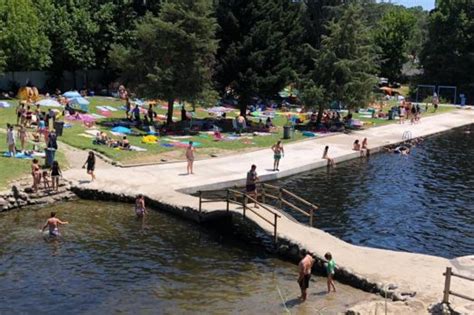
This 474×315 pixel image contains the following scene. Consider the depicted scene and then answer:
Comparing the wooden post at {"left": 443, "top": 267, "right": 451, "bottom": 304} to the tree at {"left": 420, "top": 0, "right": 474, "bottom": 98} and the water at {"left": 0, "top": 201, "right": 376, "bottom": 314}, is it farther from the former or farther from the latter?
the tree at {"left": 420, "top": 0, "right": 474, "bottom": 98}

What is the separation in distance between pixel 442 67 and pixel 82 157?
7087 centimetres

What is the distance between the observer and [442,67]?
91.1 m

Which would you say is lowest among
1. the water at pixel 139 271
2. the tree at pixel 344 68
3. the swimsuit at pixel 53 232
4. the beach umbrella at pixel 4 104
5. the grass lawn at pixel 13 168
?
the water at pixel 139 271

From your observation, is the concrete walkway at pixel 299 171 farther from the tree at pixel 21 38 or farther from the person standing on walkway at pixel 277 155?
the tree at pixel 21 38

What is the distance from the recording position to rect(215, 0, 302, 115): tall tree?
4928 centimetres

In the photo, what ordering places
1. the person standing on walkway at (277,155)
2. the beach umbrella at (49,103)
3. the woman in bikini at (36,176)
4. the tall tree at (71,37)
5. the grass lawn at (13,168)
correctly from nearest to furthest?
the woman in bikini at (36,176)
the grass lawn at (13,168)
the person standing on walkway at (277,155)
the beach umbrella at (49,103)
the tall tree at (71,37)

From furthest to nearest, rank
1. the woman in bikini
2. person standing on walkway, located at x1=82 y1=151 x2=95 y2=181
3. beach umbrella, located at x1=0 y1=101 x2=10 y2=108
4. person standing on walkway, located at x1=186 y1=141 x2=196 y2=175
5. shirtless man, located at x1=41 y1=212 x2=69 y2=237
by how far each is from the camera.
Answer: beach umbrella, located at x1=0 y1=101 x2=10 y2=108, person standing on walkway, located at x1=186 y1=141 x2=196 y2=175, person standing on walkway, located at x1=82 y1=151 x2=95 y2=181, the woman in bikini, shirtless man, located at x1=41 y1=212 x2=69 y2=237

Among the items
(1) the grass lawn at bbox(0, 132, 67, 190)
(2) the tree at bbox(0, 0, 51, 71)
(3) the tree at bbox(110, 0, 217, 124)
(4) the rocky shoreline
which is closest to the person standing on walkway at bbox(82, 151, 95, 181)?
(4) the rocky shoreline

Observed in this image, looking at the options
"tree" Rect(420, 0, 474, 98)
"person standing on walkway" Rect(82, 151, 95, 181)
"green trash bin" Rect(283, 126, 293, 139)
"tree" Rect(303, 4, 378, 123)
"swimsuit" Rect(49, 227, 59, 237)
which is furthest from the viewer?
"tree" Rect(420, 0, 474, 98)

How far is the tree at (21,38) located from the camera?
51.8 m

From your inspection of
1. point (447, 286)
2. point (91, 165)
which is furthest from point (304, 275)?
point (91, 165)

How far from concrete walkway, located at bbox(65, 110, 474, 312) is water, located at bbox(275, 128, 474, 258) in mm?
2357

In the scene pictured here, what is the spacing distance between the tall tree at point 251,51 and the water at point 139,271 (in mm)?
25754

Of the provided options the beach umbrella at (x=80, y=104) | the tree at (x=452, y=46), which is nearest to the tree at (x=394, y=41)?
the tree at (x=452, y=46)
